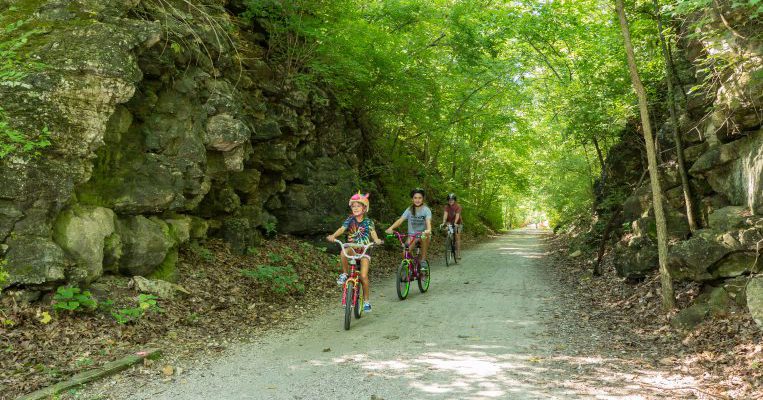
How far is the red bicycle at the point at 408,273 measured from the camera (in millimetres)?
9423

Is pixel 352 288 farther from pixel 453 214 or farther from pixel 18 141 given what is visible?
pixel 453 214

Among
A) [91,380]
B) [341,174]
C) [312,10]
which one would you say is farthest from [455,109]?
[91,380]

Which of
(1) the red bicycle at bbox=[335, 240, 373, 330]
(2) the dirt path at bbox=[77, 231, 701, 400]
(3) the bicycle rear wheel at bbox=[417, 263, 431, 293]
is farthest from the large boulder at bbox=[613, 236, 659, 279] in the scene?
(1) the red bicycle at bbox=[335, 240, 373, 330]

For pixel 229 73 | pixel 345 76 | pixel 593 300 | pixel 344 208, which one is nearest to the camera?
pixel 593 300

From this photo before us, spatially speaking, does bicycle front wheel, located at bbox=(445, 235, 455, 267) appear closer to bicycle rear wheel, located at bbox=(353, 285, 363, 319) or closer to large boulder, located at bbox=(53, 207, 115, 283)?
bicycle rear wheel, located at bbox=(353, 285, 363, 319)

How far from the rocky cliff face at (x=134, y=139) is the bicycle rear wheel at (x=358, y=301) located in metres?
3.31

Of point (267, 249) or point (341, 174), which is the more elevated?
point (341, 174)

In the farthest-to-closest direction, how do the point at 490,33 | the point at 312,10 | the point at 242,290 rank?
the point at 490,33, the point at 312,10, the point at 242,290

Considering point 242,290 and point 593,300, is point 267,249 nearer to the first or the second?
point 242,290

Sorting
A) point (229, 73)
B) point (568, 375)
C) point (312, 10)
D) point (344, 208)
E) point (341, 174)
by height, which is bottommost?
point (568, 375)

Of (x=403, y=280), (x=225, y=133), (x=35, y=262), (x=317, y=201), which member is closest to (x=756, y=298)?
(x=403, y=280)

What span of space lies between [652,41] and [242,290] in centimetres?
936

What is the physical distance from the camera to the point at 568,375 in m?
5.20

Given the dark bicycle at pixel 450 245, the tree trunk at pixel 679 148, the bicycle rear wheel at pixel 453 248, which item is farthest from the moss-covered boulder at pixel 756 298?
the bicycle rear wheel at pixel 453 248
